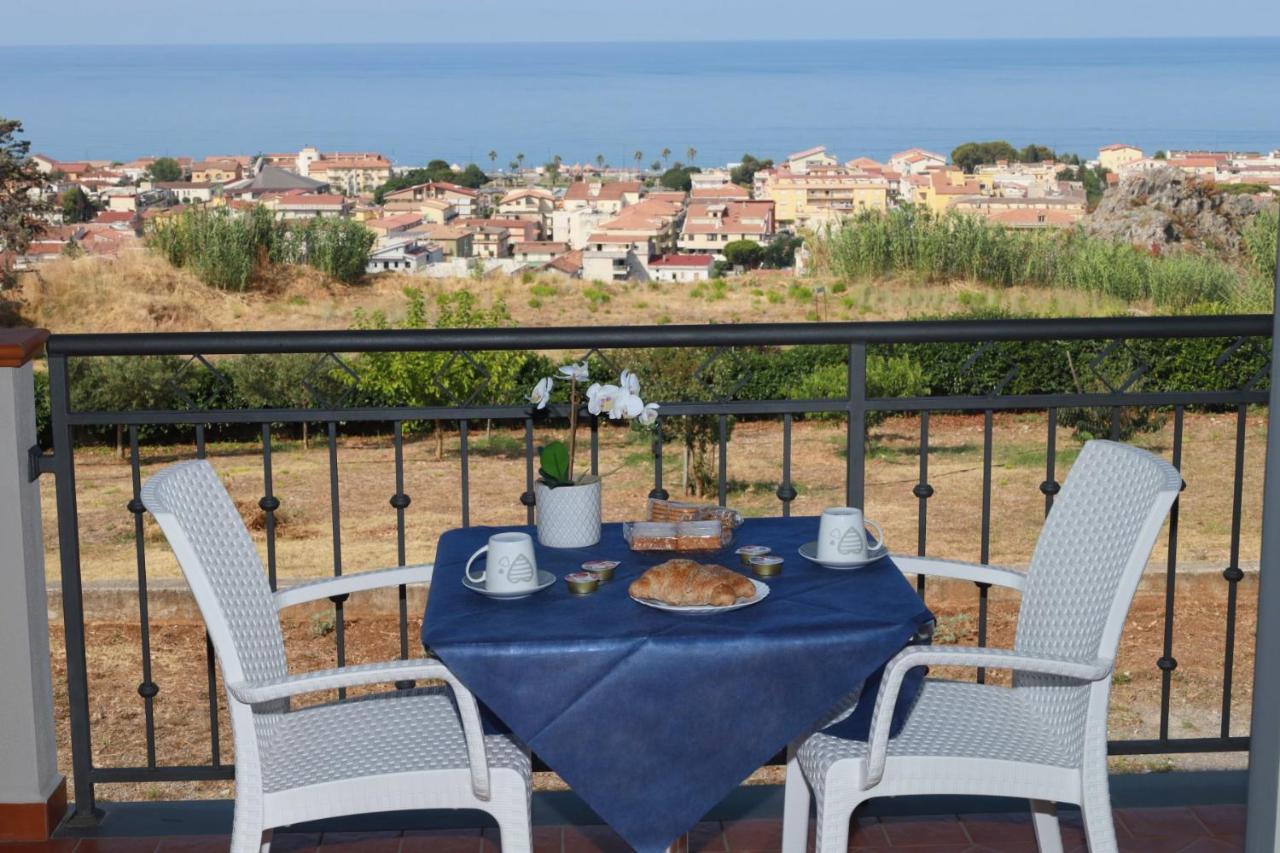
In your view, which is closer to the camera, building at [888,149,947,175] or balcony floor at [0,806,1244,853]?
balcony floor at [0,806,1244,853]

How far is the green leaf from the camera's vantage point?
213 cm

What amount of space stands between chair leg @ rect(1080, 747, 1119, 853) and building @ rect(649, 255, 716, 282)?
56.5 ft

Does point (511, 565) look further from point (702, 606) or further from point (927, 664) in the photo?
point (927, 664)

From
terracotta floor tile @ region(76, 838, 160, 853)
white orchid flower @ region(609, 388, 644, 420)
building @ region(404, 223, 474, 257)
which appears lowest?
terracotta floor tile @ region(76, 838, 160, 853)

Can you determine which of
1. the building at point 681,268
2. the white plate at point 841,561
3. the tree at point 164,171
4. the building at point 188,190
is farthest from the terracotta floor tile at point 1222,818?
the tree at point 164,171

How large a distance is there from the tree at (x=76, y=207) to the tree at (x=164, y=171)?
5355 mm

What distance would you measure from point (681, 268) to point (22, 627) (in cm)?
1773

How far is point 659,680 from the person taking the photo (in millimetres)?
1788

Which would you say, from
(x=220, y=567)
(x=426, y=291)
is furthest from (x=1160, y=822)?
(x=426, y=291)

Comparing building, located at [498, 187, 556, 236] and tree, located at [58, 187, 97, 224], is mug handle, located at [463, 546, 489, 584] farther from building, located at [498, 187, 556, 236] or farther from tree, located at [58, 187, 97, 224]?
building, located at [498, 187, 556, 236]

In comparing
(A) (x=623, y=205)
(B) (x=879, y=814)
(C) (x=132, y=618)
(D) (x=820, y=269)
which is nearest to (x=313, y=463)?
(C) (x=132, y=618)

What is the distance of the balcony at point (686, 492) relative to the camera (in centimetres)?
250

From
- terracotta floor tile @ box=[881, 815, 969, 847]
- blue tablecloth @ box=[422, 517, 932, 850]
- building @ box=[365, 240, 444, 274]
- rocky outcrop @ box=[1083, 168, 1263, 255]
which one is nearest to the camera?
blue tablecloth @ box=[422, 517, 932, 850]

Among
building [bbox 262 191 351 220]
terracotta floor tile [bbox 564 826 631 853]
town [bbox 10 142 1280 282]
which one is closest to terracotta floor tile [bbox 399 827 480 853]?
terracotta floor tile [bbox 564 826 631 853]
